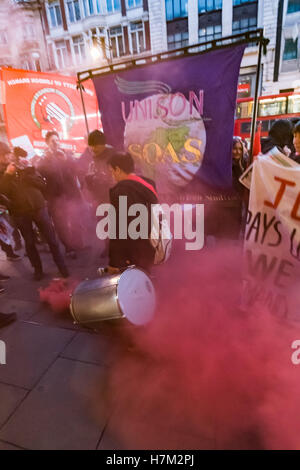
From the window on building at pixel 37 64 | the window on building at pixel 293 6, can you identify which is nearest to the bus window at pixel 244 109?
the window on building at pixel 293 6

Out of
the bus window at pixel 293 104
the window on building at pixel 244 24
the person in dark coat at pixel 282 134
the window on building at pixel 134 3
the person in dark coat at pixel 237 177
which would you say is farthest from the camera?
the window on building at pixel 134 3

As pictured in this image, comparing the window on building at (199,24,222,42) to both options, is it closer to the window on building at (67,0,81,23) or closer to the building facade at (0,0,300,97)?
the building facade at (0,0,300,97)

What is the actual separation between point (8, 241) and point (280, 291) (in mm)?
5238

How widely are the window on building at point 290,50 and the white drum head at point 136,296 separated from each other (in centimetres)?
2415

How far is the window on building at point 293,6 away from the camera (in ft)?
59.8

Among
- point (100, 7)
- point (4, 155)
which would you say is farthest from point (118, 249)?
point (100, 7)

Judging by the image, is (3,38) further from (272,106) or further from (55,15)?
(272,106)

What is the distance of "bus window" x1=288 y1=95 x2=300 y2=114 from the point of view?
12841 millimetres

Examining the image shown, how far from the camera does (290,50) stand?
19.3 metres

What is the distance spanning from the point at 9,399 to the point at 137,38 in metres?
28.2

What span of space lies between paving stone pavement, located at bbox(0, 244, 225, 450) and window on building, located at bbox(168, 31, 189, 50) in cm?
2518

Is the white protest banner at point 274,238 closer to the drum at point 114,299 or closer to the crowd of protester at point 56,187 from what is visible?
the crowd of protester at point 56,187

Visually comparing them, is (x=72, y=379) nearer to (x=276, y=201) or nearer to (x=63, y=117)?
(x=276, y=201)
